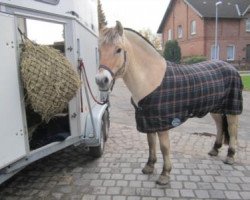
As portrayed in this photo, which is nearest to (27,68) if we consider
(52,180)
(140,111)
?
(140,111)

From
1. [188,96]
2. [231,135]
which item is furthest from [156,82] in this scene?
[231,135]

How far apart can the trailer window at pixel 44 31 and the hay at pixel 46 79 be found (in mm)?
410

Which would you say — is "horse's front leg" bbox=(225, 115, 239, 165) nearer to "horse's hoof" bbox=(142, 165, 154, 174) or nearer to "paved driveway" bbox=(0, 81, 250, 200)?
"paved driveway" bbox=(0, 81, 250, 200)

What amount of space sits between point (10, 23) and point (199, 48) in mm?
31952

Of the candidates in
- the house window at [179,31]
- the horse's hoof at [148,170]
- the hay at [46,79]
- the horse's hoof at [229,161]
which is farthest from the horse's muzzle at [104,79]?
the house window at [179,31]

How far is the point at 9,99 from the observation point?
335 centimetres

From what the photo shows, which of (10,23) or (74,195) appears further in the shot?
(74,195)

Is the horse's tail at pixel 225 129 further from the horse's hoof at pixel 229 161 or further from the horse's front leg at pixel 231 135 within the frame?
the horse's hoof at pixel 229 161

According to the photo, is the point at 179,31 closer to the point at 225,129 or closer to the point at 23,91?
the point at 225,129


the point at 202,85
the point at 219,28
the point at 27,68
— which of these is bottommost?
the point at 202,85

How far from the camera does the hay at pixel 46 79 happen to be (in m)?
3.54

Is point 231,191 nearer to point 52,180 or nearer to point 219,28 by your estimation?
point 52,180

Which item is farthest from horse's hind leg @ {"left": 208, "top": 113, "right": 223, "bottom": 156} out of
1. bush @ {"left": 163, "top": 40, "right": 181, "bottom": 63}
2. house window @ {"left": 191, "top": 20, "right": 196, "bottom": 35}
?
house window @ {"left": 191, "top": 20, "right": 196, "bottom": 35}

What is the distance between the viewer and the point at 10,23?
335cm
